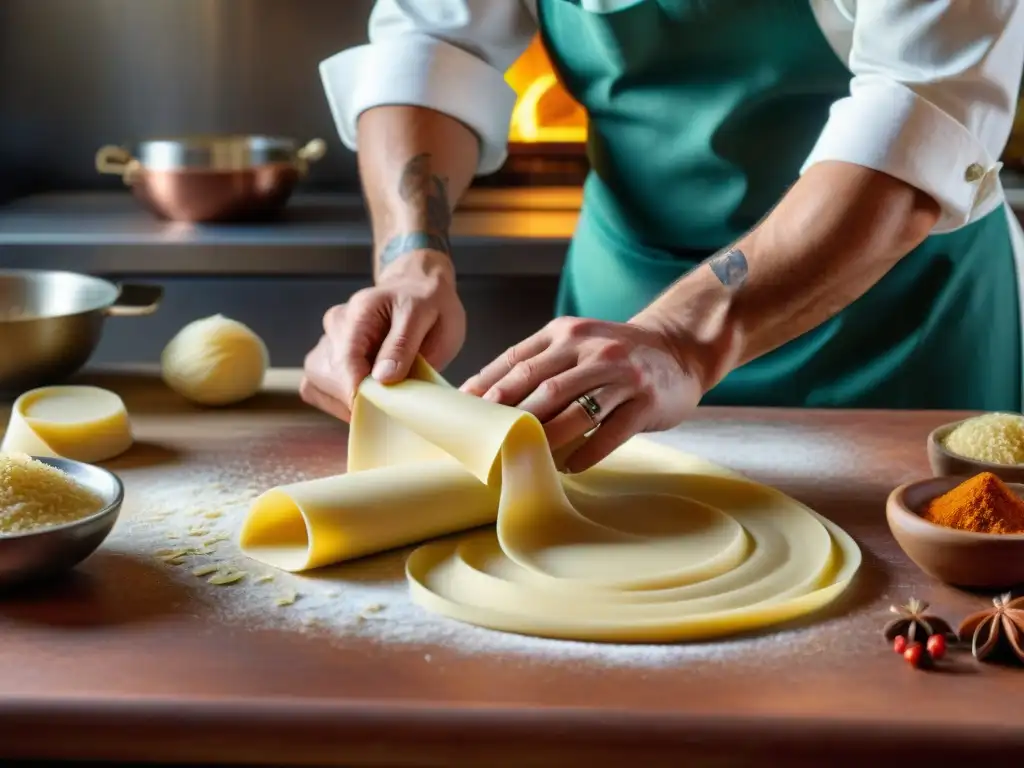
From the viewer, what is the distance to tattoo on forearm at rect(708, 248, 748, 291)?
127 cm

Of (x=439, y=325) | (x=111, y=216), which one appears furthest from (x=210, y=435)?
(x=111, y=216)

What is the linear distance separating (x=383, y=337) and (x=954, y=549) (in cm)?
61

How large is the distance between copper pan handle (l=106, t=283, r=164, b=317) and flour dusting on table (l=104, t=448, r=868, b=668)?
1.13 feet

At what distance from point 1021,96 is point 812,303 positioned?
1.55 meters

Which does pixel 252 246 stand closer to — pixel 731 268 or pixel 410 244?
pixel 410 244

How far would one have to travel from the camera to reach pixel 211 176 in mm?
2316

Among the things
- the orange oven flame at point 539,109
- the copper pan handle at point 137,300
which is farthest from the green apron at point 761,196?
the orange oven flame at point 539,109

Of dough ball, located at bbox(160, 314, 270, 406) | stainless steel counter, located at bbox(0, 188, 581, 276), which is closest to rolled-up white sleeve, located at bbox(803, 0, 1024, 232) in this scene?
dough ball, located at bbox(160, 314, 270, 406)

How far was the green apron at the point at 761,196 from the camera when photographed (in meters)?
1.55

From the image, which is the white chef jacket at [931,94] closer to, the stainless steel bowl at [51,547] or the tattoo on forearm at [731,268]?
the tattoo on forearm at [731,268]

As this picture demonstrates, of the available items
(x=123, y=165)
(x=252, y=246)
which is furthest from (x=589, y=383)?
(x=123, y=165)

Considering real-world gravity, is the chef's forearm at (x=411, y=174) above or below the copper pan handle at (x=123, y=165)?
above

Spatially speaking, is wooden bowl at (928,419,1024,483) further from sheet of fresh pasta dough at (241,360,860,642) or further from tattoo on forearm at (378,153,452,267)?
tattoo on forearm at (378,153,452,267)

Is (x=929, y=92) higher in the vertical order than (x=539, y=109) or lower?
higher
